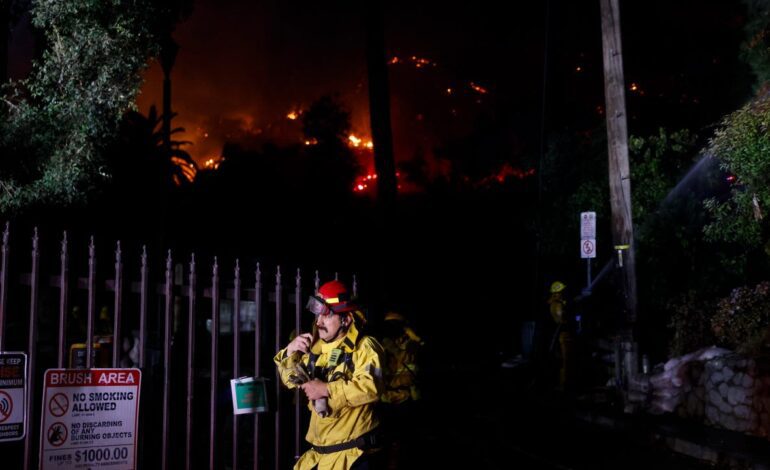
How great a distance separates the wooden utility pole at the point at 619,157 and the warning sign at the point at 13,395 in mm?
11055

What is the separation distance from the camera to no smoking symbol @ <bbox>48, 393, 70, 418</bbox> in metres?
5.28

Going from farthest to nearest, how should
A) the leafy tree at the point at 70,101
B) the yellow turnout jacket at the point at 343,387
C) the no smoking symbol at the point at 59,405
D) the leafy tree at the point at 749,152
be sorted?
1. the leafy tree at the point at 749,152
2. the leafy tree at the point at 70,101
3. the no smoking symbol at the point at 59,405
4. the yellow turnout jacket at the point at 343,387

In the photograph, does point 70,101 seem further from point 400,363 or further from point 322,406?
point 322,406

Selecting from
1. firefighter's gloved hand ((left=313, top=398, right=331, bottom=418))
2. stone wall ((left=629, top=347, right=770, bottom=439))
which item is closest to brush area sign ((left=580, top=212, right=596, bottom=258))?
stone wall ((left=629, top=347, right=770, bottom=439))

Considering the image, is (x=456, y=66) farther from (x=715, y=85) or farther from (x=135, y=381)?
(x=135, y=381)

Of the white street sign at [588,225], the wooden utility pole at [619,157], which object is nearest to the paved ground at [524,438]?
the wooden utility pole at [619,157]

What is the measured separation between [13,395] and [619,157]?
1163 cm

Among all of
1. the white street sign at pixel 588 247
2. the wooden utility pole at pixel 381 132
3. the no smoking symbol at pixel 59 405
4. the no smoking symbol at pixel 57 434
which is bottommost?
the no smoking symbol at pixel 57 434

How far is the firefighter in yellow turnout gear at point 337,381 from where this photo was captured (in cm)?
486

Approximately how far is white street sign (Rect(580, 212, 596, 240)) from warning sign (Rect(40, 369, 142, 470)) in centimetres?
1088

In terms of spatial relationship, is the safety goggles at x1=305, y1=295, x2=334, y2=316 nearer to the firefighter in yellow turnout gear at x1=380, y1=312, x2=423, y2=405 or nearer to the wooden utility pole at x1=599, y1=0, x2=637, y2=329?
the firefighter in yellow turnout gear at x1=380, y1=312, x2=423, y2=405

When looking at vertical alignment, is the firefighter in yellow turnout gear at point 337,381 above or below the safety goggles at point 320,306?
below

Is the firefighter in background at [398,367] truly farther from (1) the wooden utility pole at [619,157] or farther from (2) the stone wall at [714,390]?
(1) the wooden utility pole at [619,157]

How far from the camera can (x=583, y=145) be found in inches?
765
